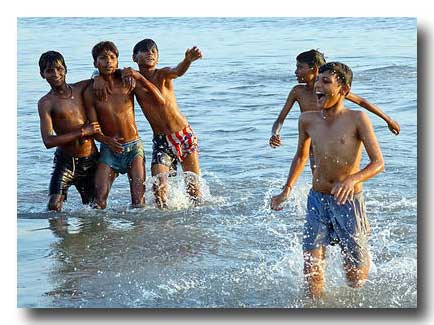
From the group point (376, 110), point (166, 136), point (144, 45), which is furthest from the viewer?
point (166, 136)

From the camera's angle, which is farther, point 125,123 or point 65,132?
point 125,123

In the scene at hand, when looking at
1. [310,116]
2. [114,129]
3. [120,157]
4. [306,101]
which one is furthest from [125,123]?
[310,116]

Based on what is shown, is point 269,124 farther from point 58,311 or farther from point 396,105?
point 58,311

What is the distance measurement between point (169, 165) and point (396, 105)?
4.10 feet

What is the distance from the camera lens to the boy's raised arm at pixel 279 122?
18.5ft

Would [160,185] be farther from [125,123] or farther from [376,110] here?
[376,110]

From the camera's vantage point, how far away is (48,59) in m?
5.62

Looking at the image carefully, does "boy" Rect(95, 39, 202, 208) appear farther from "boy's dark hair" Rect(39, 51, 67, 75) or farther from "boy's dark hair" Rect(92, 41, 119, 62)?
"boy's dark hair" Rect(39, 51, 67, 75)

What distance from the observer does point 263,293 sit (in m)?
5.20

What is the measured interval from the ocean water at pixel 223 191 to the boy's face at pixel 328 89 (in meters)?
0.56

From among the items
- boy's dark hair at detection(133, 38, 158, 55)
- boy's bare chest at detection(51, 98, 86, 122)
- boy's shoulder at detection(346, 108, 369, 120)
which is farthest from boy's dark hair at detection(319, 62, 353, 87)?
boy's bare chest at detection(51, 98, 86, 122)

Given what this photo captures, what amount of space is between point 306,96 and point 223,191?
26.7 inches

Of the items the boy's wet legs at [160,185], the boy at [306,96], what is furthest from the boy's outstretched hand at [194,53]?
the boy's wet legs at [160,185]
